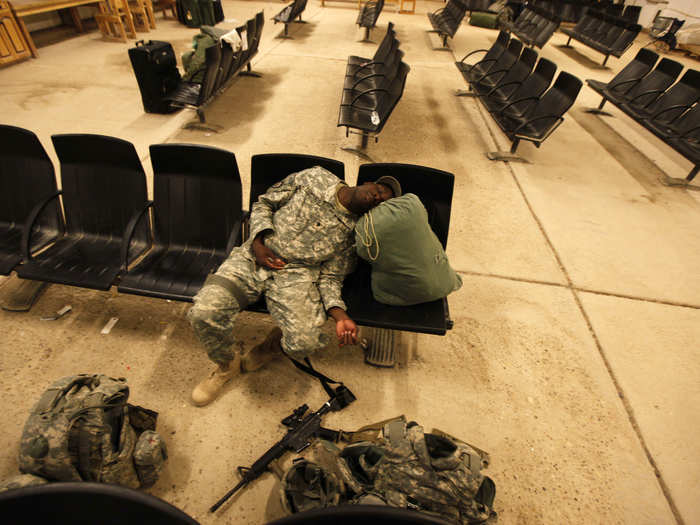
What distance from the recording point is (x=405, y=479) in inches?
58.8

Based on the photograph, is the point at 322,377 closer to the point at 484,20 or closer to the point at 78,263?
the point at 78,263

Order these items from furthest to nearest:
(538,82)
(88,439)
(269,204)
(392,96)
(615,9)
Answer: (615,9)
(538,82)
(392,96)
(269,204)
(88,439)

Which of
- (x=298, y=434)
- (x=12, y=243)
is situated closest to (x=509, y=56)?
(x=298, y=434)

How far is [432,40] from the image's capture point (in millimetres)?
9352

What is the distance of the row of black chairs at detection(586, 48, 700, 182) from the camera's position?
4.36 metres

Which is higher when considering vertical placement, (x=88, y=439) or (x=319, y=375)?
(x=88, y=439)

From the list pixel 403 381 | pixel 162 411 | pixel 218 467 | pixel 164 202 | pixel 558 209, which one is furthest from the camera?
pixel 558 209

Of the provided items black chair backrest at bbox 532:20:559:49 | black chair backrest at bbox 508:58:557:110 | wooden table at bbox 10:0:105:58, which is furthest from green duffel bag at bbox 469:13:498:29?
wooden table at bbox 10:0:105:58

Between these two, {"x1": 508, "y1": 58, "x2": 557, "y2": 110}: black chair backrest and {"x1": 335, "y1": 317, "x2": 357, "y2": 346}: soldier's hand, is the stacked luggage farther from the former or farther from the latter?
{"x1": 335, "y1": 317, "x2": 357, "y2": 346}: soldier's hand

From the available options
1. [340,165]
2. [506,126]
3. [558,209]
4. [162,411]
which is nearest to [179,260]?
[162,411]

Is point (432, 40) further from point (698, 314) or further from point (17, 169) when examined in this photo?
point (17, 169)

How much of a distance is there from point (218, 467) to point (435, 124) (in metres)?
5.00

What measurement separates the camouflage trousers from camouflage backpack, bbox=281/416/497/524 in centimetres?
56

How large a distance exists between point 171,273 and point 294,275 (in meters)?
0.80
